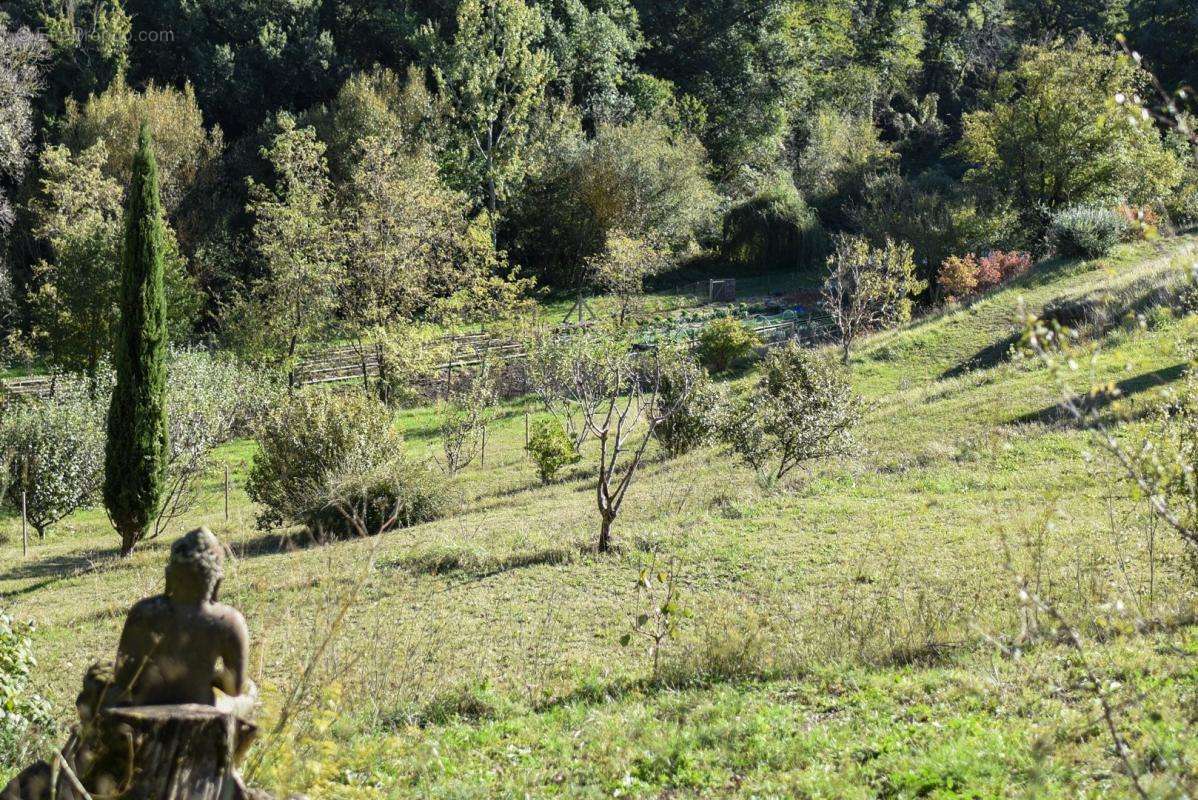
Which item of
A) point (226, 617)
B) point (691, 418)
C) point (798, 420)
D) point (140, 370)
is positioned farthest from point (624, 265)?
point (226, 617)

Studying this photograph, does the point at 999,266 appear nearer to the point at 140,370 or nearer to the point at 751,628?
the point at 140,370

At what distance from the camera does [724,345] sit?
3281cm

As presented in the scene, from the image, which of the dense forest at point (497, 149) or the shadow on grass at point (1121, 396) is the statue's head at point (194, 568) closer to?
the shadow on grass at point (1121, 396)

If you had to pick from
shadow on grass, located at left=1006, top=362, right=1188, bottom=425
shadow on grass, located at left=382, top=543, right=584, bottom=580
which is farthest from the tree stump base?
shadow on grass, located at left=1006, top=362, right=1188, bottom=425

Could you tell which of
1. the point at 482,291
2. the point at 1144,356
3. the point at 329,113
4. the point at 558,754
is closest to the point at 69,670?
the point at 558,754

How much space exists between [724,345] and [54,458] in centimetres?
1995

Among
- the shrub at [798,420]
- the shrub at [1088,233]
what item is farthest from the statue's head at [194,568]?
the shrub at [1088,233]

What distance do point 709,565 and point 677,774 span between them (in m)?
6.81

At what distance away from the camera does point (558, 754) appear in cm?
686

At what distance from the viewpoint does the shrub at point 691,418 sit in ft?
72.0

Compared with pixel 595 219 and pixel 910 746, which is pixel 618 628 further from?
pixel 595 219

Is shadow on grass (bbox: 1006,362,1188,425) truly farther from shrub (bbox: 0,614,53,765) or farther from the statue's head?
the statue's head

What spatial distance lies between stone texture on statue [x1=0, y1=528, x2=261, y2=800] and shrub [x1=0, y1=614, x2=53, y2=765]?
1.94 meters

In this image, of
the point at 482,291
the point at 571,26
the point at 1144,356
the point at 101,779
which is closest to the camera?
the point at 101,779
